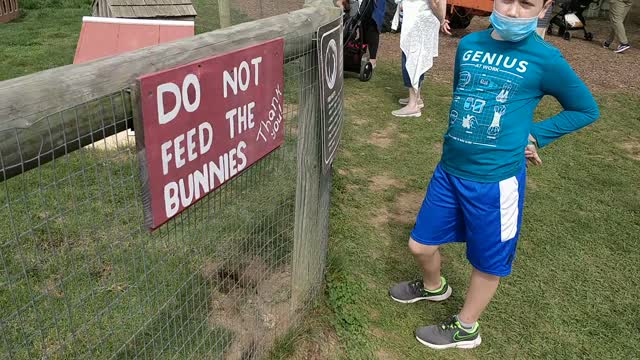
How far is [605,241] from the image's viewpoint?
3732mm

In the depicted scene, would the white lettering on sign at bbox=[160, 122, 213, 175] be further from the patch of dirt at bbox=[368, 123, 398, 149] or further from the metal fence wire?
the patch of dirt at bbox=[368, 123, 398, 149]

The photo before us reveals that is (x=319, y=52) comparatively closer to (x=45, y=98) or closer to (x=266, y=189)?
(x=266, y=189)

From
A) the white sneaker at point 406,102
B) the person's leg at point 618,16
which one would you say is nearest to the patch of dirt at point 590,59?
the person's leg at point 618,16

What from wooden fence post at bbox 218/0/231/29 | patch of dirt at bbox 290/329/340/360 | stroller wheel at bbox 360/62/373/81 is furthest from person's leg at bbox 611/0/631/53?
patch of dirt at bbox 290/329/340/360

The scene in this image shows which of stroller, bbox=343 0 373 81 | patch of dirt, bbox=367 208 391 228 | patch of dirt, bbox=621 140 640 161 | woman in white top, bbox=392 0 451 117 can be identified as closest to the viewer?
patch of dirt, bbox=367 208 391 228

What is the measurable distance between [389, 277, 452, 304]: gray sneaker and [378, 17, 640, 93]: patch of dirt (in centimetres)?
482

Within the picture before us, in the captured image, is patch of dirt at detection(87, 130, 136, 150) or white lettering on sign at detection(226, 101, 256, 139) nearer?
patch of dirt at detection(87, 130, 136, 150)

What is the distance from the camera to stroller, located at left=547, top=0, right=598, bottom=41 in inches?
412

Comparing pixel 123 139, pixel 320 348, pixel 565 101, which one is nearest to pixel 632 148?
pixel 565 101

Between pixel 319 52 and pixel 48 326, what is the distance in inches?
67.7

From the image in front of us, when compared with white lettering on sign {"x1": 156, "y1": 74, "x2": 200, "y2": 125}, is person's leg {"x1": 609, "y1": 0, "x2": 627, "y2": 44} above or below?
below

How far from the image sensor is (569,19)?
35.0ft

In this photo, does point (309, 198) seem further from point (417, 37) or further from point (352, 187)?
point (417, 37)

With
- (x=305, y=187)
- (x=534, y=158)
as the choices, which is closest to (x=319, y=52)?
(x=305, y=187)
